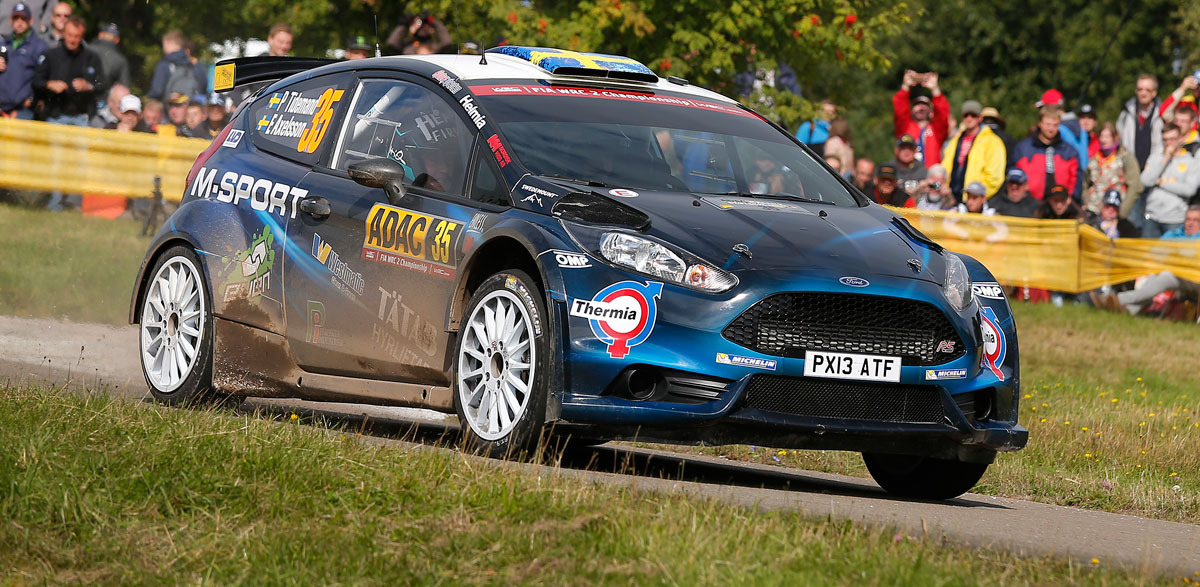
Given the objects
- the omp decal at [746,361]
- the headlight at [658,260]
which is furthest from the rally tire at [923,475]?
the headlight at [658,260]

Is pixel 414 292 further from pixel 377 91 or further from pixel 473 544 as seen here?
pixel 473 544

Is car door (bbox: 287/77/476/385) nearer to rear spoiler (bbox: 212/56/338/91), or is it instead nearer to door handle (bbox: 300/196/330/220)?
door handle (bbox: 300/196/330/220)

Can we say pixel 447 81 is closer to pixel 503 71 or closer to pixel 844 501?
pixel 503 71

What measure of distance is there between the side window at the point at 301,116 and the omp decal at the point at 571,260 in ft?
7.45

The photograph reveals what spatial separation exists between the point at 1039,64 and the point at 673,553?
51392 millimetres

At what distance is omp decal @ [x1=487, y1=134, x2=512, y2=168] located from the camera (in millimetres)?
7383

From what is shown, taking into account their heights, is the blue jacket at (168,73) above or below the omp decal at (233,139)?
above

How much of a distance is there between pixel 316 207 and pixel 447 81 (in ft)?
2.76

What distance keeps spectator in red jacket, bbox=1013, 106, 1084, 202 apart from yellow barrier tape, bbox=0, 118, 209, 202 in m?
9.40

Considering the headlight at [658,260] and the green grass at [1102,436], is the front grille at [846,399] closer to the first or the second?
the headlight at [658,260]

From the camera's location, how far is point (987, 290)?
737 centimetres

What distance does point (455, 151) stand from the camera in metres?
7.72

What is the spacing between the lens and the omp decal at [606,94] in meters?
7.93

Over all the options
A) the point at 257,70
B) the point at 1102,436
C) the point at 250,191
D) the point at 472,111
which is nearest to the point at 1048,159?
the point at 1102,436
